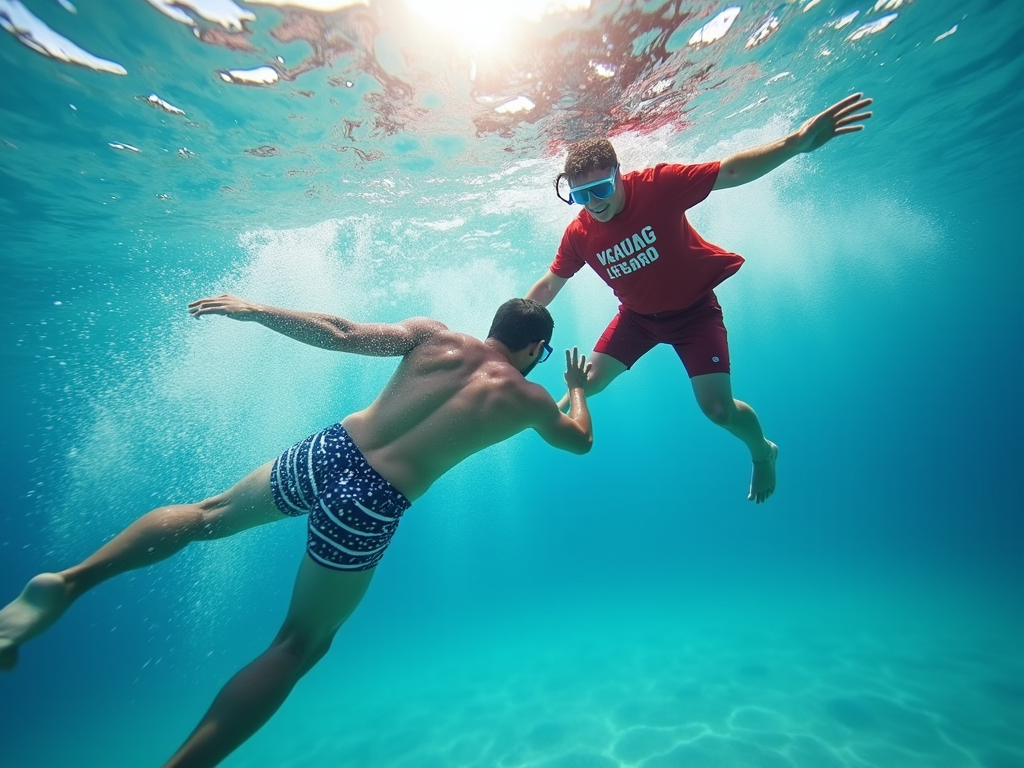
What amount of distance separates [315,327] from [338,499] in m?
1.16

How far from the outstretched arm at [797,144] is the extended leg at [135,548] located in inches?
173

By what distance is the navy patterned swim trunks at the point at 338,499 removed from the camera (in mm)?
3043

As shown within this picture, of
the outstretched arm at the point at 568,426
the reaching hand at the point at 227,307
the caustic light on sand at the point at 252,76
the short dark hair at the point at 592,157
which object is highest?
the caustic light on sand at the point at 252,76

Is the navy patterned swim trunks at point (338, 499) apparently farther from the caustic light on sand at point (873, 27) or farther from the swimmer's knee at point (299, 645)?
the caustic light on sand at point (873, 27)

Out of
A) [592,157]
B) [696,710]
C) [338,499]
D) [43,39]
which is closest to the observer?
[338,499]

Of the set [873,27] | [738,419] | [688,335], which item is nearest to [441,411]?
[688,335]

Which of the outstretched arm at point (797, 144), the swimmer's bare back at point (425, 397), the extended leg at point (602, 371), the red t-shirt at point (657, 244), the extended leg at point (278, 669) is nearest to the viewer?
the extended leg at point (278, 669)

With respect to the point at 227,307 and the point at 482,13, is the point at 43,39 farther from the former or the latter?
the point at 227,307

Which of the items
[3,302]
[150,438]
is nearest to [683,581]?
[3,302]

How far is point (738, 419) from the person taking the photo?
4590mm

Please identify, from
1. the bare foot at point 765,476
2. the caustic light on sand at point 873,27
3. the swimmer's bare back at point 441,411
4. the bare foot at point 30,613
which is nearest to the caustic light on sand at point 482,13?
the swimmer's bare back at point 441,411

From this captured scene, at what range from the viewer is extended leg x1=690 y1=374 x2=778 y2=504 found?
4.43 metres

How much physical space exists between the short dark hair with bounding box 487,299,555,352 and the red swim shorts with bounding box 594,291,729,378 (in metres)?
1.67

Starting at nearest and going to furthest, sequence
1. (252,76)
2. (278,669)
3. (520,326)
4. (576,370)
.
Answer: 1. (278,669)
2. (520,326)
3. (576,370)
4. (252,76)
